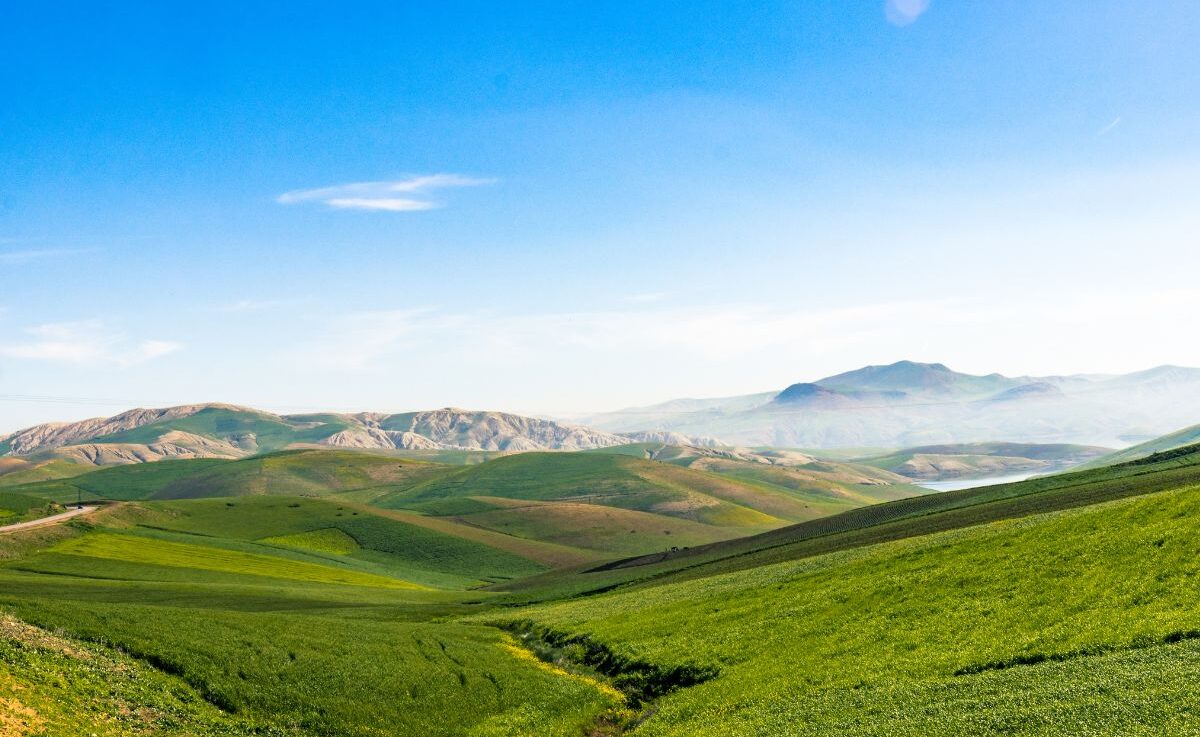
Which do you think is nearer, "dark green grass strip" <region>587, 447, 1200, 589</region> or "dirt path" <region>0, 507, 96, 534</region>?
"dark green grass strip" <region>587, 447, 1200, 589</region>

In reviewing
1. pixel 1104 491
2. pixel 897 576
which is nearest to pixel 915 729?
pixel 897 576

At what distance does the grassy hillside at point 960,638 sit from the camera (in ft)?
101

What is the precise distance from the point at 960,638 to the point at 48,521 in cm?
15893

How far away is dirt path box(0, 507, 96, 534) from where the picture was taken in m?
132

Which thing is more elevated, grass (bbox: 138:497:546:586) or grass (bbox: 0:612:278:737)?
grass (bbox: 0:612:278:737)

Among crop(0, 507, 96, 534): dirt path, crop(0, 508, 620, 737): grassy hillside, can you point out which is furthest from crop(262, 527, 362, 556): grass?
crop(0, 508, 620, 737): grassy hillside

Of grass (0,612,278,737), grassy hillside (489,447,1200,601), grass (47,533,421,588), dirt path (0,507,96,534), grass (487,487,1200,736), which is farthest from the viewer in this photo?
dirt path (0,507,96,534)

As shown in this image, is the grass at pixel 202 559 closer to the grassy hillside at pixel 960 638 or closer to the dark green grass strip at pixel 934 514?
the dark green grass strip at pixel 934 514

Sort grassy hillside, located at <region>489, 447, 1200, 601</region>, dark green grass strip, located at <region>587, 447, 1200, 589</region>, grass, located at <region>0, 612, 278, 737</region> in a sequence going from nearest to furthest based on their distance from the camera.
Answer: grass, located at <region>0, 612, 278, 737</region> < dark green grass strip, located at <region>587, 447, 1200, 589</region> < grassy hillside, located at <region>489, 447, 1200, 601</region>

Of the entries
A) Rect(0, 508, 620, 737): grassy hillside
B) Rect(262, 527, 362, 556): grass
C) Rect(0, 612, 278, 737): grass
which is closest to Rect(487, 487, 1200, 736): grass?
Rect(0, 508, 620, 737): grassy hillside

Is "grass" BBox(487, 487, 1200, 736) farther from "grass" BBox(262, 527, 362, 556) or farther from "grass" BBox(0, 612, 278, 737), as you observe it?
"grass" BBox(262, 527, 362, 556)

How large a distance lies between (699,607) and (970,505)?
70551 millimetres

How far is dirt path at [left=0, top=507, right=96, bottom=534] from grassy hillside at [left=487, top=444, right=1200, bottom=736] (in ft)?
373

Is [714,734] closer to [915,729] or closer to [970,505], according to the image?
[915,729]
